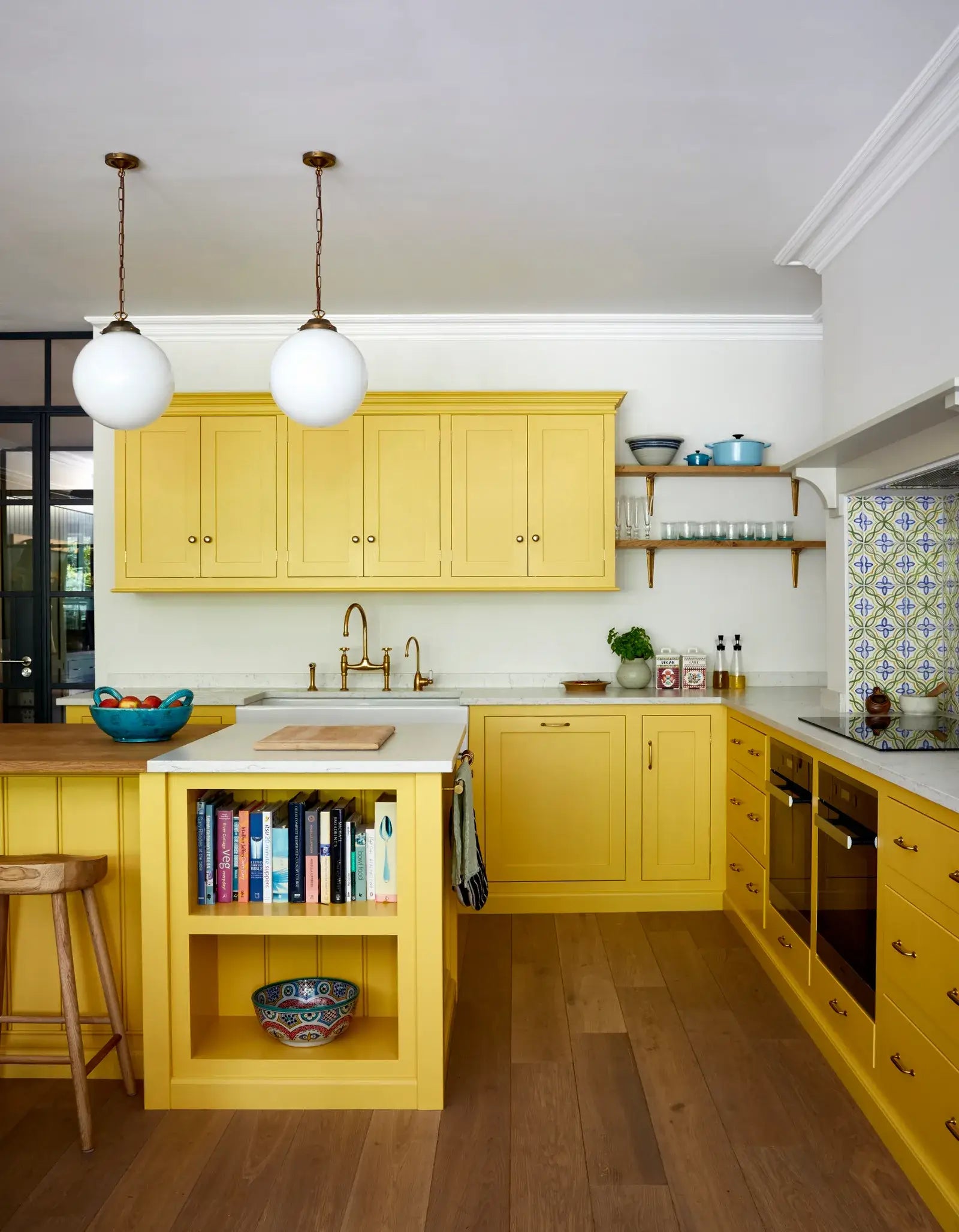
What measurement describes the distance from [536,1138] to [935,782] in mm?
1300

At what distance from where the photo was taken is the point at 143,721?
106 inches

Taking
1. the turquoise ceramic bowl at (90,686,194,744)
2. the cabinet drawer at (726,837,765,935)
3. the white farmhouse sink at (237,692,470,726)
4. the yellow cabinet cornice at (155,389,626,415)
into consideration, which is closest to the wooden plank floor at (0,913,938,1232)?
the cabinet drawer at (726,837,765,935)

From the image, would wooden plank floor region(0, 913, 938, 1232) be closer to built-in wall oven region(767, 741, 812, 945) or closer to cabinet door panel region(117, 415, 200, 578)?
built-in wall oven region(767, 741, 812, 945)

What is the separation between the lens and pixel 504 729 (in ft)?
13.4

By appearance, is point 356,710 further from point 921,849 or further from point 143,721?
point 921,849

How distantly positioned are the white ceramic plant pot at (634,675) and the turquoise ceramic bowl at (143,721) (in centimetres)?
225

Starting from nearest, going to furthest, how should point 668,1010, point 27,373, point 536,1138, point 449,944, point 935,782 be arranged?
point 935,782 → point 536,1138 → point 449,944 → point 668,1010 → point 27,373

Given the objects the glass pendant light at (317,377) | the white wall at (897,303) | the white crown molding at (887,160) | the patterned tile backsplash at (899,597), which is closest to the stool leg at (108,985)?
the glass pendant light at (317,377)

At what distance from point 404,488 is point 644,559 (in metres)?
1.27

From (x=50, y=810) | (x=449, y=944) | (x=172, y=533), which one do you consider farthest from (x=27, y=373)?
(x=449, y=944)

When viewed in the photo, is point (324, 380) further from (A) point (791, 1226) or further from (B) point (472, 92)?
(A) point (791, 1226)

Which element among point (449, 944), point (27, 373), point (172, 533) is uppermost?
point (27, 373)

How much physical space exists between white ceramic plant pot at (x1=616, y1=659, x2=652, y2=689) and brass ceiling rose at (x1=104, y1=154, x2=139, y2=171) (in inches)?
112

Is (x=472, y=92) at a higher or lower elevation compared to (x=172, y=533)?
higher
